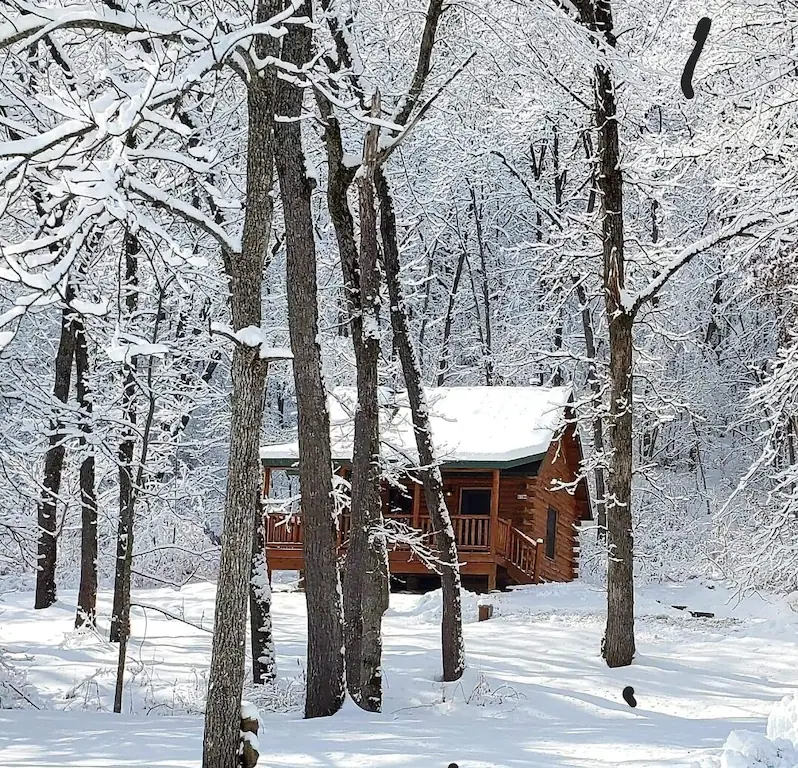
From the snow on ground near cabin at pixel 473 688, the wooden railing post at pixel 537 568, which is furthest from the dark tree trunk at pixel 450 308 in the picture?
the snow on ground near cabin at pixel 473 688

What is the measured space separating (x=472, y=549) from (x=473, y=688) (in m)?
11.4

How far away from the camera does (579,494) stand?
32438 mm

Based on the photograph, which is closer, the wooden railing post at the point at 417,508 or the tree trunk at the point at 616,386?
the tree trunk at the point at 616,386

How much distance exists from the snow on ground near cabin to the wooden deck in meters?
0.91

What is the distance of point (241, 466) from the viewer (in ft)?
23.6

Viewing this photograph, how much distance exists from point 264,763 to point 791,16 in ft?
31.8

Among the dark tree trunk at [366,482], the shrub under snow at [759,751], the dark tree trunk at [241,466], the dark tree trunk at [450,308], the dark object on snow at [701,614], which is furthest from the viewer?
the dark tree trunk at [450,308]

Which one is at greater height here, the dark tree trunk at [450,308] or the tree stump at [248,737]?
the dark tree trunk at [450,308]

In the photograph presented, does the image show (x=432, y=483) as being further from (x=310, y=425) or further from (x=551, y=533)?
(x=551, y=533)

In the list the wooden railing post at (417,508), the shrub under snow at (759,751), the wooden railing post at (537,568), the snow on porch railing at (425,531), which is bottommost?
the shrub under snow at (759,751)

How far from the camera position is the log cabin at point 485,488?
2486cm

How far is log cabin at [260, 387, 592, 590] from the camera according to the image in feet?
81.6

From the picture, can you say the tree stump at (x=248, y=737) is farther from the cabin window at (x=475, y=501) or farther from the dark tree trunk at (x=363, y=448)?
the cabin window at (x=475, y=501)

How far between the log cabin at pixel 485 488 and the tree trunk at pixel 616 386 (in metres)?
8.38
